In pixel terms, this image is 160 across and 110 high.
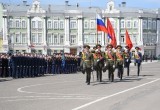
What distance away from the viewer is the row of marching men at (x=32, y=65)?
28156mm

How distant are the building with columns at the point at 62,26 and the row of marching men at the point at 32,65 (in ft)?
186

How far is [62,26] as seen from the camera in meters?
97.9

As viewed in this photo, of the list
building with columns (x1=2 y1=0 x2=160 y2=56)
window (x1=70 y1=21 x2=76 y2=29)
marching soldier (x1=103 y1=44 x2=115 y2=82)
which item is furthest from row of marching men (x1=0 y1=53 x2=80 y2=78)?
window (x1=70 y1=21 x2=76 y2=29)

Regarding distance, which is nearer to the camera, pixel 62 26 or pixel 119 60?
pixel 119 60

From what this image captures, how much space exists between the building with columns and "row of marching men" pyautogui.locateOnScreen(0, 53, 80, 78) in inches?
2234

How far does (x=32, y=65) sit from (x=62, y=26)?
2688 inches

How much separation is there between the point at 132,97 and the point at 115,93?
139 centimetres

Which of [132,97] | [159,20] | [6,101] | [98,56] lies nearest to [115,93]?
[132,97]

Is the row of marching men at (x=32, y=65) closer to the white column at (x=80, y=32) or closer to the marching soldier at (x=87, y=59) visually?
the marching soldier at (x=87, y=59)

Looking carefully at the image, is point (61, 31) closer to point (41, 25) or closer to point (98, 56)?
point (41, 25)

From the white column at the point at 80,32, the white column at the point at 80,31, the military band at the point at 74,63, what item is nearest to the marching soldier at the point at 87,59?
the military band at the point at 74,63

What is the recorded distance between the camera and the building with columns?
313 ft

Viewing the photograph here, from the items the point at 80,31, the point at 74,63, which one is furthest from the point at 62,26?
the point at 74,63

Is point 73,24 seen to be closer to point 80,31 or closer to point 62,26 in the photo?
point 80,31
